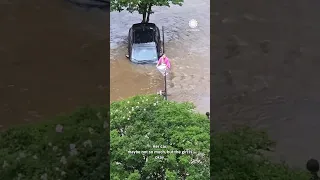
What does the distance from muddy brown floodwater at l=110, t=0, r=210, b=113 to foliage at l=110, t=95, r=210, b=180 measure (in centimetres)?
5

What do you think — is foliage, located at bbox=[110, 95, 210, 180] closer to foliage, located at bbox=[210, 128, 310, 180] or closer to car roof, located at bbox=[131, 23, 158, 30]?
foliage, located at bbox=[210, 128, 310, 180]

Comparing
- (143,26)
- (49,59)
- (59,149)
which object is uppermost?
(143,26)

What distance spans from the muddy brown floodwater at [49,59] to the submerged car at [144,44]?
0.15m

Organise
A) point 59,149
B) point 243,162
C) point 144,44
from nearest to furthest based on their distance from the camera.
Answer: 1. point 243,162
2. point 59,149
3. point 144,44

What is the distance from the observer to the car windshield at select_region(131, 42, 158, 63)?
247cm

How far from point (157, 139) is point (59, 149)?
1.41 feet

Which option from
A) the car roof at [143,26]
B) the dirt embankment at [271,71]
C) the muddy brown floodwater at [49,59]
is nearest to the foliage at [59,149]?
the muddy brown floodwater at [49,59]

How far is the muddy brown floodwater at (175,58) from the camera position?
241 cm

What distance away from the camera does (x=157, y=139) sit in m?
2.32

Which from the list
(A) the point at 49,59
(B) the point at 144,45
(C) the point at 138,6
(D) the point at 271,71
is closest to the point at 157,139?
(B) the point at 144,45

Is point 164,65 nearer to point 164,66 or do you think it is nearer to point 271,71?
point 164,66

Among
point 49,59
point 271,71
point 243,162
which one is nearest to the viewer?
point 243,162

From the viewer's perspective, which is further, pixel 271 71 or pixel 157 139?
pixel 271 71

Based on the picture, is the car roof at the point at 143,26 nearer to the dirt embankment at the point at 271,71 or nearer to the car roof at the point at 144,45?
the car roof at the point at 144,45
